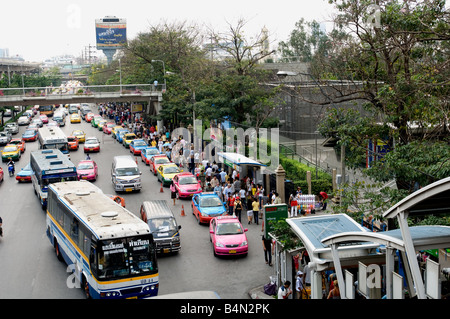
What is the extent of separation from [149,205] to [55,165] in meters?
8.38

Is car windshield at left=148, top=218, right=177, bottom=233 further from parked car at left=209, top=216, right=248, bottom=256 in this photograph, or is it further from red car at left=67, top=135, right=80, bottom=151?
red car at left=67, top=135, right=80, bottom=151

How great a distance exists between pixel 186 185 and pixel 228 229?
32.9 ft

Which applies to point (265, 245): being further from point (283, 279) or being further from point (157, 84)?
point (157, 84)

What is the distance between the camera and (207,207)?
25.5m

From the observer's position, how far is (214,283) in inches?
703

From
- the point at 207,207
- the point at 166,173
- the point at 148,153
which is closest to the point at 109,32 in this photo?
the point at 148,153

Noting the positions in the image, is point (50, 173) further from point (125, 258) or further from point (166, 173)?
point (125, 258)

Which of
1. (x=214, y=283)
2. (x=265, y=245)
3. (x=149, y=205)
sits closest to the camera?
(x=214, y=283)

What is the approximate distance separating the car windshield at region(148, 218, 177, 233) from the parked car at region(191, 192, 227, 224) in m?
3.67

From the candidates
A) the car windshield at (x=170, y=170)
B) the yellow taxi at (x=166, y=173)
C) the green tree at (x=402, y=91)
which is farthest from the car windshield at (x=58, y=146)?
the green tree at (x=402, y=91)

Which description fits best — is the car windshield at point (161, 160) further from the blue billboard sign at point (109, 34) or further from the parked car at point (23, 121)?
the blue billboard sign at point (109, 34)

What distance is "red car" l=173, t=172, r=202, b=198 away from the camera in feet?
99.5

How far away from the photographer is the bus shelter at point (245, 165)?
28.9m
